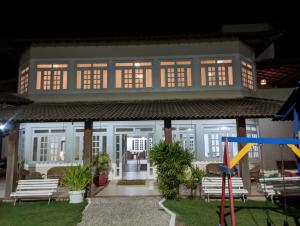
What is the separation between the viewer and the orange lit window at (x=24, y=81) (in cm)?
1406

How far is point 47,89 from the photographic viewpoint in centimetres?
1377

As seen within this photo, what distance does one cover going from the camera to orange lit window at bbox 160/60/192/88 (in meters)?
13.8

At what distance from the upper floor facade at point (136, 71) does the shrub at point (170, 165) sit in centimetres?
408

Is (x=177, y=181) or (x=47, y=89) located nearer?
(x=177, y=181)

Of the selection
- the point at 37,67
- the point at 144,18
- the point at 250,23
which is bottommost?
the point at 37,67

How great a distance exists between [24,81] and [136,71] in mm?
6218

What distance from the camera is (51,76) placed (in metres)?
13.9

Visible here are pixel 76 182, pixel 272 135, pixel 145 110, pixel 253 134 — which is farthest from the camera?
pixel 272 135

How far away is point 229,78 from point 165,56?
3580 millimetres

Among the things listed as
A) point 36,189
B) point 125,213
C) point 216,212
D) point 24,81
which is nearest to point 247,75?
point 216,212

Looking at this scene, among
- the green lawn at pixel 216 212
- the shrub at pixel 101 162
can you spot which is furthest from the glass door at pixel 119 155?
the green lawn at pixel 216 212

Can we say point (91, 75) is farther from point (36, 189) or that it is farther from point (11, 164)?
point (36, 189)

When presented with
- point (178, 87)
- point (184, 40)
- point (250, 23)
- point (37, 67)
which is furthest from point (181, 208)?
point (250, 23)

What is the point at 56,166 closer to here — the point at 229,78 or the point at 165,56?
the point at 165,56
